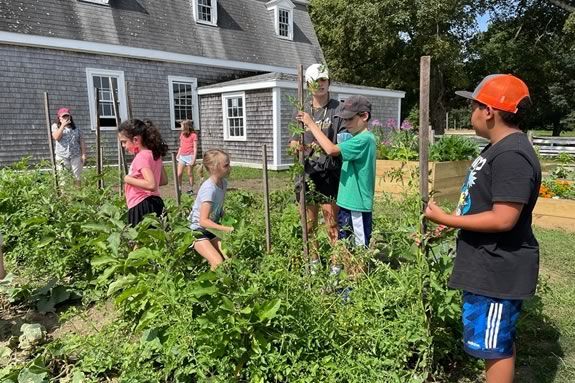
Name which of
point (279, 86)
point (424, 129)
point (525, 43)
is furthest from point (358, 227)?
point (525, 43)

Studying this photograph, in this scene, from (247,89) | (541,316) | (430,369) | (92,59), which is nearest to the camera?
(430,369)

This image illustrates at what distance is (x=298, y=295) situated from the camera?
2.64 meters

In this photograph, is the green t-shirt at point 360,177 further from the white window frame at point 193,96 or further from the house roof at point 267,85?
the white window frame at point 193,96

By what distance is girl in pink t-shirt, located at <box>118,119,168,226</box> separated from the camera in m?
4.12

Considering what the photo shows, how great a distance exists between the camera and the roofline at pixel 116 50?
38.9 ft

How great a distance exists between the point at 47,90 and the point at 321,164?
1150cm

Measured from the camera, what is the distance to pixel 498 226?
2.06 metres

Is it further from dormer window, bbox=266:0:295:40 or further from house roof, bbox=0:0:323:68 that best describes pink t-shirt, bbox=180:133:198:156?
dormer window, bbox=266:0:295:40

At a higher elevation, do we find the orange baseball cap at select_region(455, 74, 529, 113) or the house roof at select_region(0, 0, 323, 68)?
the house roof at select_region(0, 0, 323, 68)

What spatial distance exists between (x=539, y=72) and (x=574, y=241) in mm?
26396

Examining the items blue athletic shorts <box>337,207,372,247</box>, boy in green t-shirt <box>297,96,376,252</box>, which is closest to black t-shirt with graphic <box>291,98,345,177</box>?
boy in green t-shirt <box>297,96,376,252</box>

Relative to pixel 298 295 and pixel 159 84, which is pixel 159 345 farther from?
pixel 159 84

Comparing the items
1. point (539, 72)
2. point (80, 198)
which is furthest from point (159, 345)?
point (539, 72)

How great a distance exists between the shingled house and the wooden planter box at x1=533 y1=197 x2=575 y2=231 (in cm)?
849
